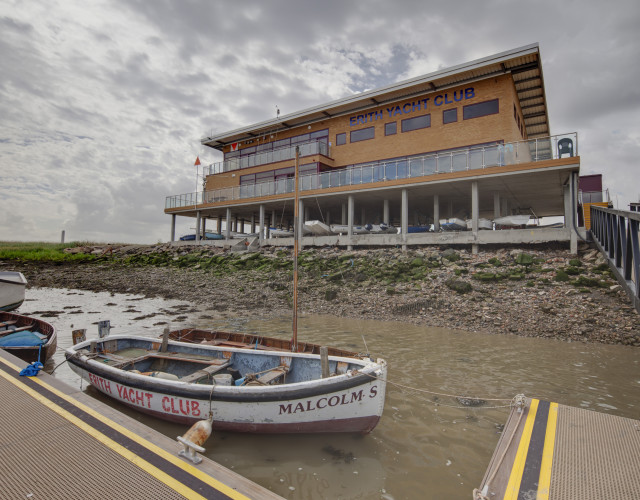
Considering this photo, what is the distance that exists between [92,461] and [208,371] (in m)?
3.35

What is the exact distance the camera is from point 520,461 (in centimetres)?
385

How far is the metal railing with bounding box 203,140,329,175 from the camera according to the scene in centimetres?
2959

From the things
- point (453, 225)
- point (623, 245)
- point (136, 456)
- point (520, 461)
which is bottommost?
point (520, 461)

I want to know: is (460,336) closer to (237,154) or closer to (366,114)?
(366,114)

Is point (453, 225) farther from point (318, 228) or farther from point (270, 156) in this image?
point (270, 156)

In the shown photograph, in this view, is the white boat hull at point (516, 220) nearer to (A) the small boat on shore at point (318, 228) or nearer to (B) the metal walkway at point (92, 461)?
(A) the small boat on shore at point (318, 228)

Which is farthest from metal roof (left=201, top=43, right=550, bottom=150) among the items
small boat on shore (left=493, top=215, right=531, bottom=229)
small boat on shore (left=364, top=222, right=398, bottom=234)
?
small boat on shore (left=364, top=222, right=398, bottom=234)

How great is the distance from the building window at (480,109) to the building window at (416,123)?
2466mm

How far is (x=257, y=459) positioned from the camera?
16.6ft

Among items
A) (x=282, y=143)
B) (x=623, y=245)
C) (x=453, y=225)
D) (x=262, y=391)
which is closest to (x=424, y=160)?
(x=453, y=225)

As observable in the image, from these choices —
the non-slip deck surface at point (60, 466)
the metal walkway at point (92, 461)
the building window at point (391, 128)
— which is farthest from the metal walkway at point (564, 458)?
the building window at point (391, 128)

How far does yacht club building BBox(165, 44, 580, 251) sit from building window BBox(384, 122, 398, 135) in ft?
0.28

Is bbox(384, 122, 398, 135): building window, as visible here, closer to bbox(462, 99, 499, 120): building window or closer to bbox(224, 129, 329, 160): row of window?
bbox(462, 99, 499, 120): building window

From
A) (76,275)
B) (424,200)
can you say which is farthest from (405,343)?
(76,275)
